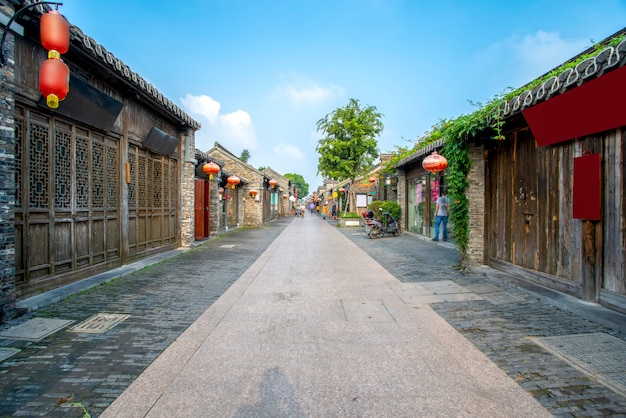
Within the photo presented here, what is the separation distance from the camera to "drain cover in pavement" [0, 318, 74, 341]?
3.70m

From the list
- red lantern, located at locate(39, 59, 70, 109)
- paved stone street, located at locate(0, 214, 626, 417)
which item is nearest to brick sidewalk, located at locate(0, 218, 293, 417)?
paved stone street, located at locate(0, 214, 626, 417)

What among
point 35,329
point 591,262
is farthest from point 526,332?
point 35,329

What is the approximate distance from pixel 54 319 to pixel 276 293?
9.78ft

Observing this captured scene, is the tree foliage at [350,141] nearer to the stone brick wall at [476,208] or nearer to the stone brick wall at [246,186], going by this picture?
the stone brick wall at [246,186]

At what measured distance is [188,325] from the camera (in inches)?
163

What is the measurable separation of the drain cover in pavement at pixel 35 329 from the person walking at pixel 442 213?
33.4 feet

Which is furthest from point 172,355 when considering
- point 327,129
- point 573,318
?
point 327,129

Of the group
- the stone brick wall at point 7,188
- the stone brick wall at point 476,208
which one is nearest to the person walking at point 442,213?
the stone brick wall at point 476,208

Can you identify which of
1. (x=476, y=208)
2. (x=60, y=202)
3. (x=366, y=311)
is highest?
(x=60, y=202)

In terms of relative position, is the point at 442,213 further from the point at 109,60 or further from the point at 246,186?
the point at 246,186

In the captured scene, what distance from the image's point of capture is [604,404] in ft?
8.13

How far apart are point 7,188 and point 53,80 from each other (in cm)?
146

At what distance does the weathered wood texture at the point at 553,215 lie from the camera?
4285 millimetres

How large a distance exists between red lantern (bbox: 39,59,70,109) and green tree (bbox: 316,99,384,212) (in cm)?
1821
